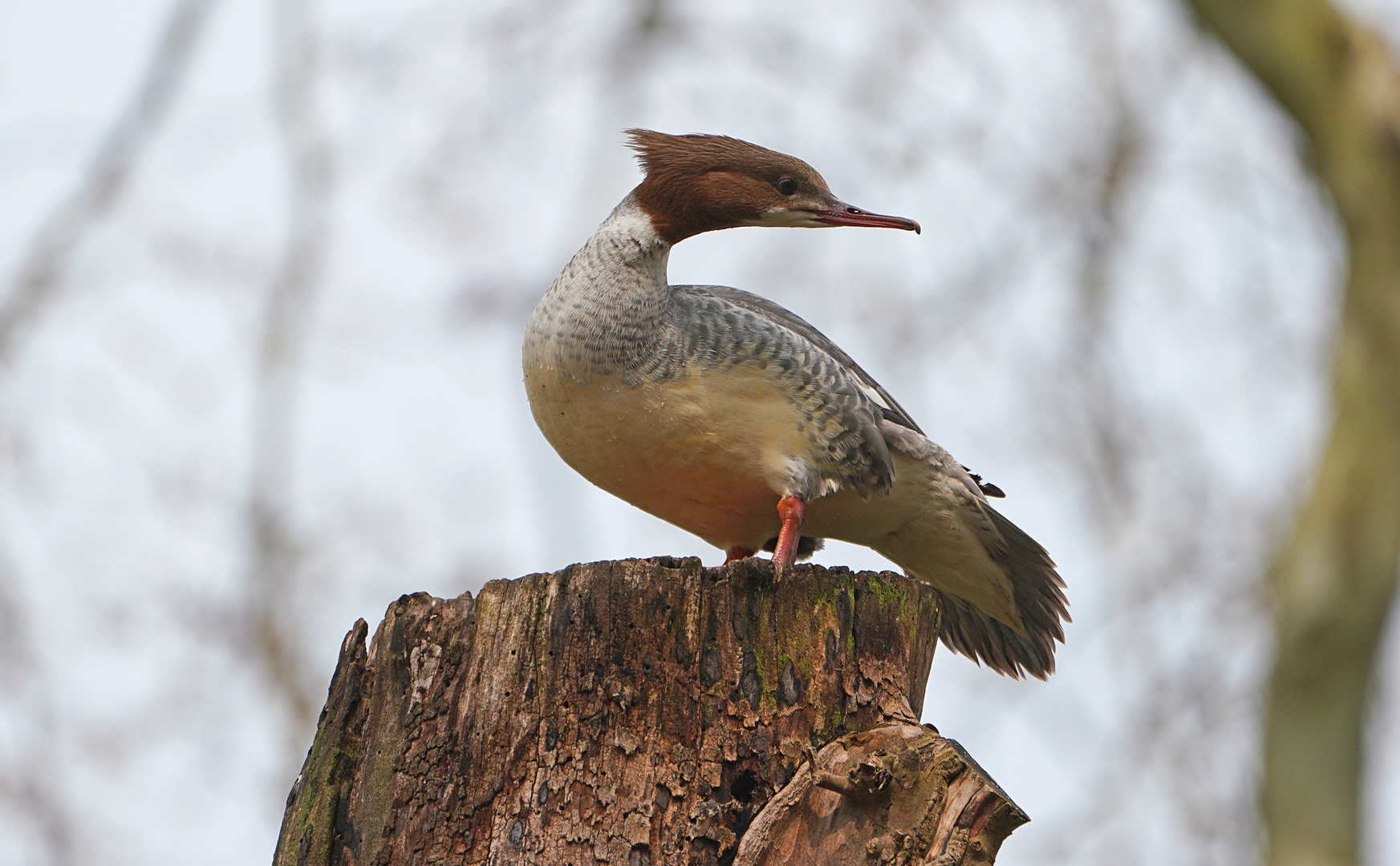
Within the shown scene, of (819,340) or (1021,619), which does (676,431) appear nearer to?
(819,340)

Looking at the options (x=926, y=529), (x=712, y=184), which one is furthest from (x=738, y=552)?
(x=712, y=184)

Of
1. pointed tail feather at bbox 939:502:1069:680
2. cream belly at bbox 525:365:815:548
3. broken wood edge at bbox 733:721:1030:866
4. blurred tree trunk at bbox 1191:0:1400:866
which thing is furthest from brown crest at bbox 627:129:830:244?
broken wood edge at bbox 733:721:1030:866

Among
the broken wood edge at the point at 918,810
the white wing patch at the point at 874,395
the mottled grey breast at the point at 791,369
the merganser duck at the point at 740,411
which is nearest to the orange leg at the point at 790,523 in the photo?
the merganser duck at the point at 740,411

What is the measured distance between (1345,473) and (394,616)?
8.94ft

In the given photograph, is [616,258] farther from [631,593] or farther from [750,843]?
[750,843]

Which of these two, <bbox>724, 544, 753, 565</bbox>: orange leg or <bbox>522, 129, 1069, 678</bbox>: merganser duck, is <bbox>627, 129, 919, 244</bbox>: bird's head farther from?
<bbox>724, 544, 753, 565</bbox>: orange leg

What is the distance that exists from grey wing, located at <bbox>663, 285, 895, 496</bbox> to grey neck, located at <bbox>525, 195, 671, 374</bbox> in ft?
0.33

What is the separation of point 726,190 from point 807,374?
2.65 feet

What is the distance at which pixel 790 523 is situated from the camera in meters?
4.26

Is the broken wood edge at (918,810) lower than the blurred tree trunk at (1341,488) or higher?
lower

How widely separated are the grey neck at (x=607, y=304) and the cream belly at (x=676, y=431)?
0.07m

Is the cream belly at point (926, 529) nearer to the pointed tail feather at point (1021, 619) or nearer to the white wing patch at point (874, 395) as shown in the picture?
the pointed tail feather at point (1021, 619)

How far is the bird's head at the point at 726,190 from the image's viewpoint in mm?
4691

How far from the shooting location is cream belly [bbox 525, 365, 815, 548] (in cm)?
424
